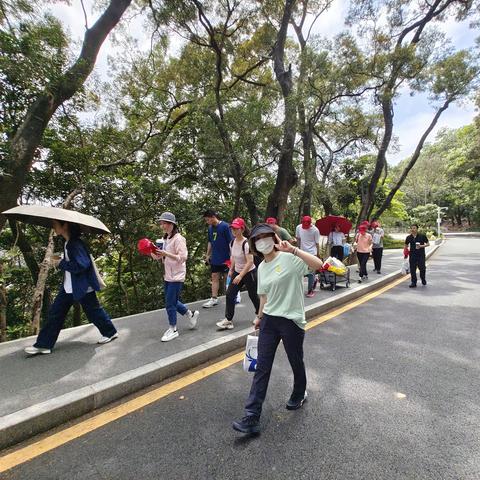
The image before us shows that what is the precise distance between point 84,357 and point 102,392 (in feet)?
3.00

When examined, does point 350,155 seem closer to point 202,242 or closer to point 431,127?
point 431,127

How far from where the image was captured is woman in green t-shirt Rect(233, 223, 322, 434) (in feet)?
8.13

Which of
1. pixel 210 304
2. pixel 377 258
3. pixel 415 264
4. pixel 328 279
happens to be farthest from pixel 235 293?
pixel 377 258

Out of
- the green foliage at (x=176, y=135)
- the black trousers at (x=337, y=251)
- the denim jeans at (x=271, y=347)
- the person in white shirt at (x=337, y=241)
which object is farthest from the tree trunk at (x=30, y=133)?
the black trousers at (x=337, y=251)

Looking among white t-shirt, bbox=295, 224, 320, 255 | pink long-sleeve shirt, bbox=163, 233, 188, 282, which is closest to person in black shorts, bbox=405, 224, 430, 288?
white t-shirt, bbox=295, 224, 320, 255

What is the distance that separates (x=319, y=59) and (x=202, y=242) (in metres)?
7.08

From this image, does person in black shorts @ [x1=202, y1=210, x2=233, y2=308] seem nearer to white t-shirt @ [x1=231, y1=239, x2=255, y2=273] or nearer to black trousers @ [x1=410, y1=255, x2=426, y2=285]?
white t-shirt @ [x1=231, y1=239, x2=255, y2=273]

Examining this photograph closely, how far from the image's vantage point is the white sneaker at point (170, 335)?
4004 millimetres

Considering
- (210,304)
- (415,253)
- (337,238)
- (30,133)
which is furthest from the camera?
(415,253)

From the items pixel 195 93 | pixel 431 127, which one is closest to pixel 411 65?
pixel 431 127

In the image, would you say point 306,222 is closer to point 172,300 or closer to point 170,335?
point 172,300

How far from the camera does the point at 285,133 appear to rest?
29.2ft

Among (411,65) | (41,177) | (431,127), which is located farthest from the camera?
(431,127)

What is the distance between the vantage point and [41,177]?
296 inches
